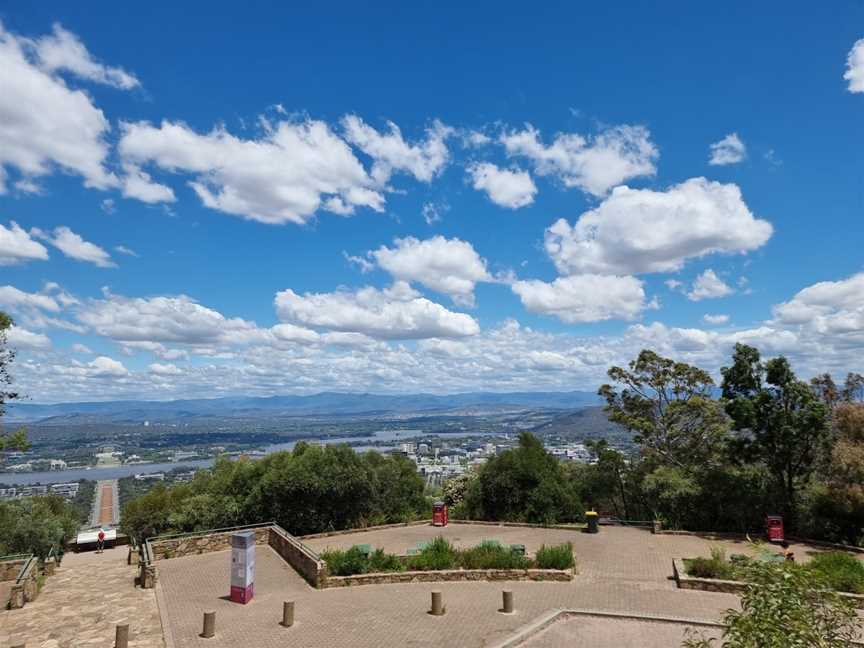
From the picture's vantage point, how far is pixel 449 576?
14.6 meters

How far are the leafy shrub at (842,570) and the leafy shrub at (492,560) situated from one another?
264 inches

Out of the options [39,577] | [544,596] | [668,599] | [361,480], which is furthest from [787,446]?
[39,577]

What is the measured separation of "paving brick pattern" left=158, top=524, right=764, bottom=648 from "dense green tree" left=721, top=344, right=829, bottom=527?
158 inches

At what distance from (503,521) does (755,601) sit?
759 inches

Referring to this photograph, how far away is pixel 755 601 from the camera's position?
4809 millimetres

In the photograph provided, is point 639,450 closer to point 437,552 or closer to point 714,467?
point 714,467

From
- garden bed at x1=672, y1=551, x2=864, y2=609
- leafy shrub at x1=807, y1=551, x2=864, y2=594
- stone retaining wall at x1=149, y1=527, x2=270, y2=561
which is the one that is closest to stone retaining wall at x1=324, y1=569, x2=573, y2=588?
garden bed at x1=672, y1=551, x2=864, y2=609

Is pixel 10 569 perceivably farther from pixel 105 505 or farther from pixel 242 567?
pixel 105 505

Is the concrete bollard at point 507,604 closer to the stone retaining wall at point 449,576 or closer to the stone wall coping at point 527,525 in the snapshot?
→ the stone retaining wall at point 449,576

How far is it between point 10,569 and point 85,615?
655 cm

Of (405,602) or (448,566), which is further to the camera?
(448,566)

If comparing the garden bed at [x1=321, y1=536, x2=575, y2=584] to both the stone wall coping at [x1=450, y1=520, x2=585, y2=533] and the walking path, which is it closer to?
the stone wall coping at [x1=450, y1=520, x2=585, y2=533]

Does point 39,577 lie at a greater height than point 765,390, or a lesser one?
lesser

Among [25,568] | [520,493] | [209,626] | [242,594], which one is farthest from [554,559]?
[25,568]
